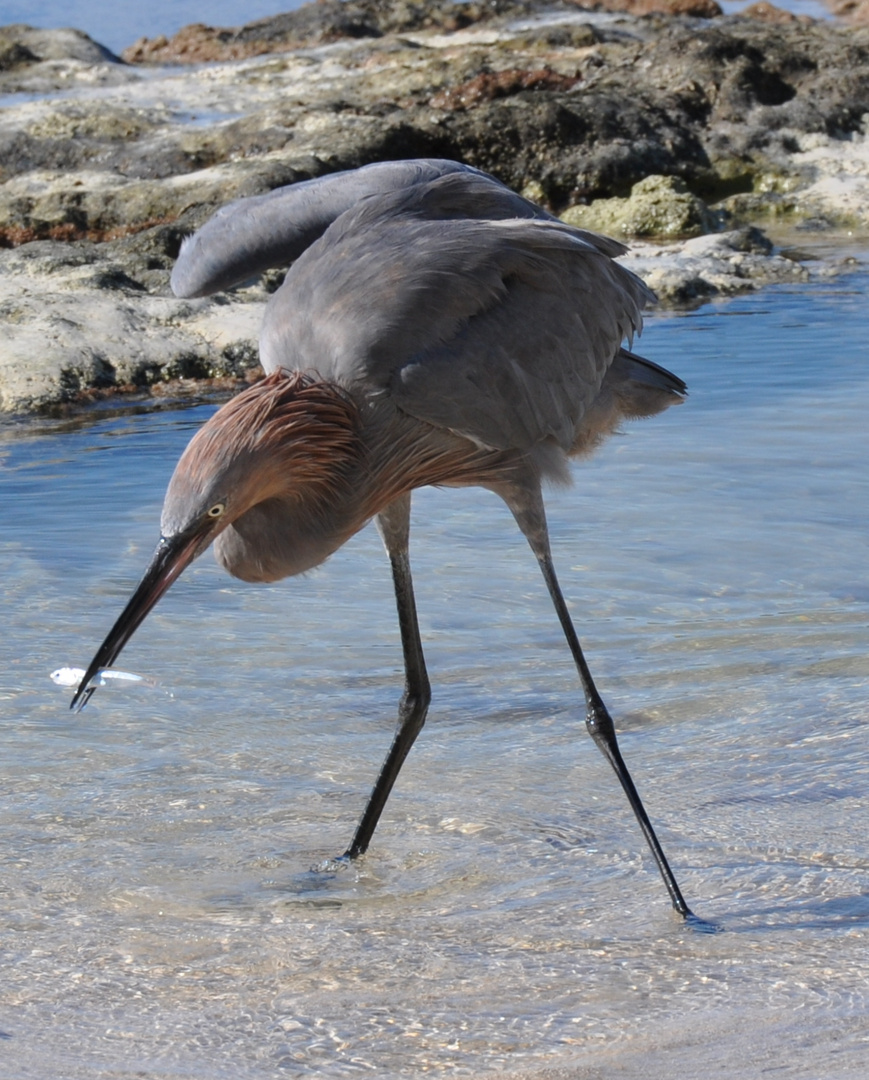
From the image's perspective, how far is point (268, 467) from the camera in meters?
3.28

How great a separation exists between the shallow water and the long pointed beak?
0.73 metres

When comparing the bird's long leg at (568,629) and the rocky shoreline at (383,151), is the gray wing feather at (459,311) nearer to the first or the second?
the bird's long leg at (568,629)

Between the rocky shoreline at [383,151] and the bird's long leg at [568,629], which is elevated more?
the bird's long leg at [568,629]

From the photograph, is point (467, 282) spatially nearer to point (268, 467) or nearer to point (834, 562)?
point (268, 467)

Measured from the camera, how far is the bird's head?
116 inches

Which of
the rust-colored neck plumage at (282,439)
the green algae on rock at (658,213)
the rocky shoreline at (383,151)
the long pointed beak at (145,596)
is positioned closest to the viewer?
the long pointed beak at (145,596)

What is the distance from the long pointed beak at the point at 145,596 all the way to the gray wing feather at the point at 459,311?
0.78 metres

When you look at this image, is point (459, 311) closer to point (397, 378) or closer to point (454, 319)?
point (454, 319)

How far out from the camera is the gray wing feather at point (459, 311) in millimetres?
3588

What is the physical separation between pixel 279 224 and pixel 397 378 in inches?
36.3

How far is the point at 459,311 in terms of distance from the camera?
3.74m

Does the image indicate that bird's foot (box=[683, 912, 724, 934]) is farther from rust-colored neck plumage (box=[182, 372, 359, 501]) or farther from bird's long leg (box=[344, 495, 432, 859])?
rust-colored neck plumage (box=[182, 372, 359, 501])

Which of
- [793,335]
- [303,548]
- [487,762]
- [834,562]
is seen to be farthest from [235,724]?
[793,335]

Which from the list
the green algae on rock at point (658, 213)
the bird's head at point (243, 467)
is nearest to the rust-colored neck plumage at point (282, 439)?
the bird's head at point (243, 467)
